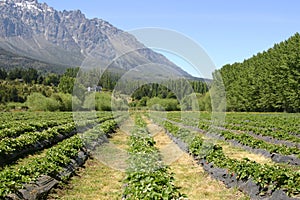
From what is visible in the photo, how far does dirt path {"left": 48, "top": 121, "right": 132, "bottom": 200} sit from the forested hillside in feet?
151

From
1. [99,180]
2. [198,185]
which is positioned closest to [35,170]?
[99,180]

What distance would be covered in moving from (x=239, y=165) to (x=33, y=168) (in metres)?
6.09

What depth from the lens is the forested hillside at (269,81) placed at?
5722 cm

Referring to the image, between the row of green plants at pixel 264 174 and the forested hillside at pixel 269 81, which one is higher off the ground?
the forested hillside at pixel 269 81

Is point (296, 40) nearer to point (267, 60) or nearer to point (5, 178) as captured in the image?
point (267, 60)

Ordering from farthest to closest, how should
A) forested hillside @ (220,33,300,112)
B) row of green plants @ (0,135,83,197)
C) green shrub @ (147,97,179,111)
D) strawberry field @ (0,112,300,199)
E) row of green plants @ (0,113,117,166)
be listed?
green shrub @ (147,97,179,111) → forested hillside @ (220,33,300,112) → row of green plants @ (0,113,117,166) → strawberry field @ (0,112,300,199) → row of green plants @ (0,135,83,197)

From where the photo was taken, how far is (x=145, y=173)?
30.0 feet

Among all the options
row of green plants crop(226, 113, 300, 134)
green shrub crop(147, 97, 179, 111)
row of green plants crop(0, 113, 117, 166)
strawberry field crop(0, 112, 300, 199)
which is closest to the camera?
strawberry field crop(0, 112, 300, 199)

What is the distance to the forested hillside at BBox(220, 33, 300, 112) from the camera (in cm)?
5722

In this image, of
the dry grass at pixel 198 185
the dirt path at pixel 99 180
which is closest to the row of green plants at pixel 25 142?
the dirt path at pixel 99 180

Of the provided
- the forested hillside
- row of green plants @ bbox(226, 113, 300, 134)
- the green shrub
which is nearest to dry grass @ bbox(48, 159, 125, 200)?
row of green plants @ bbox(226, 113, 300, 134)

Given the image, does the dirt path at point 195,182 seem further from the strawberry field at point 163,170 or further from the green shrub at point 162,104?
the green shrub at point 162,104

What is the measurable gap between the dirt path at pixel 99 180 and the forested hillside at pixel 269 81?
151 ft

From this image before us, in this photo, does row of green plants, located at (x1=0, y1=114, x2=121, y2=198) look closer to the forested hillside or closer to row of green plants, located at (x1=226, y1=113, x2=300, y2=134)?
row of green plants, located at (x1=226, y1=113, x2=300, y2=134)
